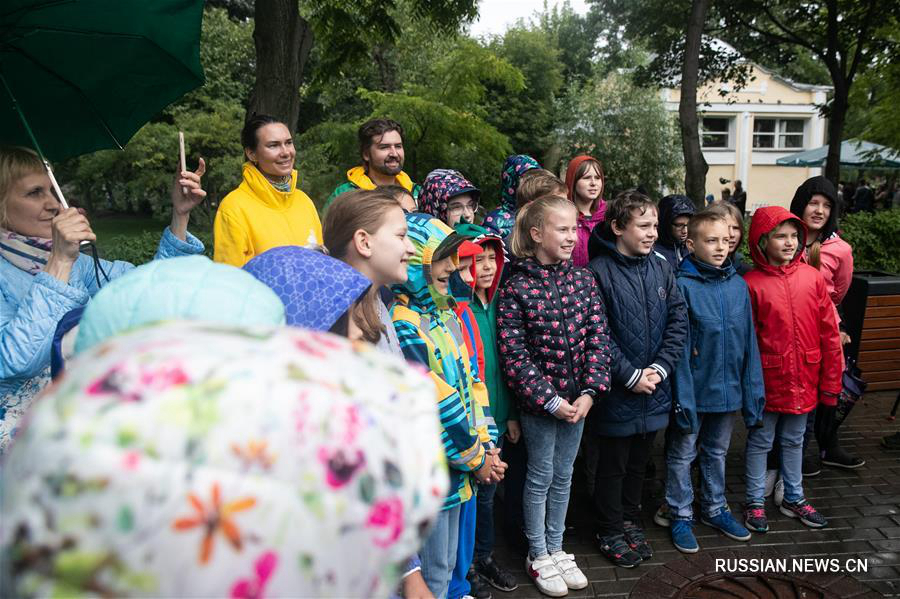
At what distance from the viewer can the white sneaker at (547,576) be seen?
11.4 ft

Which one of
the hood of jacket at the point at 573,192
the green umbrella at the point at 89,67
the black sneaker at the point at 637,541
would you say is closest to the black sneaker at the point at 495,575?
the black sneaker at the point at 637,541

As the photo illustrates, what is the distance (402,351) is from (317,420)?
1.96 m

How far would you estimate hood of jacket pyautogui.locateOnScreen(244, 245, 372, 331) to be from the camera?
5.36 ft

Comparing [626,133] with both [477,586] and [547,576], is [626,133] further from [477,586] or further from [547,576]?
[477,586]

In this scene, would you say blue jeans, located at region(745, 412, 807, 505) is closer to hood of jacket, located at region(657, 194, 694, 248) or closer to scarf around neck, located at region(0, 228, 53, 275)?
hood of jacket, located at region(657, 194, 694, 248)

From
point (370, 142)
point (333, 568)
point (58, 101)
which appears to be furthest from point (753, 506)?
point (58, 101)

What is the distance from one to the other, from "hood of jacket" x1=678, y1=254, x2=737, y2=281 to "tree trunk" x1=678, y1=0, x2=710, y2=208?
643 centimetres

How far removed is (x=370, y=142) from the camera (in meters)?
4.69

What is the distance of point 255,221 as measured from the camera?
3602 millimetres

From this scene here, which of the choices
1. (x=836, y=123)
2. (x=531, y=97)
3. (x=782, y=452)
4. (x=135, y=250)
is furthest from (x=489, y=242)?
(x=531, y=97)

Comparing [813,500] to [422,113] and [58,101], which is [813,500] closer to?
[58,101]

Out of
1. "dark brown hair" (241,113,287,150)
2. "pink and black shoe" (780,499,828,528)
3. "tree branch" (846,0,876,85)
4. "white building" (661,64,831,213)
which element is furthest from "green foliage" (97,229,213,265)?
"white building" (661,64,831,213)

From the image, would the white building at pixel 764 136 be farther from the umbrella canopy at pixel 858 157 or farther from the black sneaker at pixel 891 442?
the black sneaker at pixel 891 442

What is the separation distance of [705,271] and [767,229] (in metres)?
0.54
